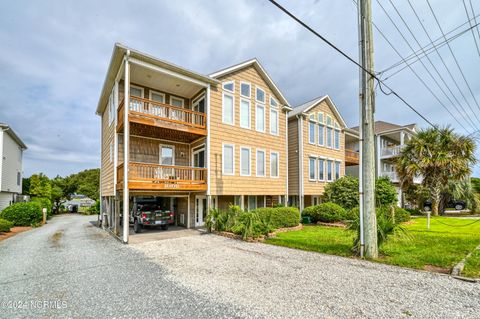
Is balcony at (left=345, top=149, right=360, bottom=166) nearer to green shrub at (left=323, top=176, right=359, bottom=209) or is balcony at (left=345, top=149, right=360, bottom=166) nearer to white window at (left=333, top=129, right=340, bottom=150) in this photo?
white window at (left=333, top=129, right=340, bottom=150)

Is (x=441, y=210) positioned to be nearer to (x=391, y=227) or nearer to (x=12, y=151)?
(x=391, y=227)

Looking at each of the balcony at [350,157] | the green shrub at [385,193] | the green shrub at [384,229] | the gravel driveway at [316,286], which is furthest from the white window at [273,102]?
the gravel driveway at [316,286]

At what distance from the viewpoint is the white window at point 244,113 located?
16766mm

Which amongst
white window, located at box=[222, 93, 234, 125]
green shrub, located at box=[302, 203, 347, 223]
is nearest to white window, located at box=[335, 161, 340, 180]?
green shrub, located at box=[302, 203, 347, 223]

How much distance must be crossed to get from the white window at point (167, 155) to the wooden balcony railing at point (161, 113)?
1.96 meters

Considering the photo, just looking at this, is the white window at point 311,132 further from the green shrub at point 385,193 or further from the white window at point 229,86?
the white window at point 229,86

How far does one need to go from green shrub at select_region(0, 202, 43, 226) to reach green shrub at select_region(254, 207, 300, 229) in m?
16.2

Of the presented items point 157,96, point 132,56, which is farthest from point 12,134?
point 132,56

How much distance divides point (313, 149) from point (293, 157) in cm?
193

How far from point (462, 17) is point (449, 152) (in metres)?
17.5

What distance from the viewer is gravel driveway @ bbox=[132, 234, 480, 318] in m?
4.61

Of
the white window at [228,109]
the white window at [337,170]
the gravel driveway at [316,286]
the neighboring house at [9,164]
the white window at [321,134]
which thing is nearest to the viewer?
the gravel driveway at [316,286]

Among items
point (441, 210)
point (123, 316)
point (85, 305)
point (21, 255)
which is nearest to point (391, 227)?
point (123, 316)

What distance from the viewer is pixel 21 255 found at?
9.12m
